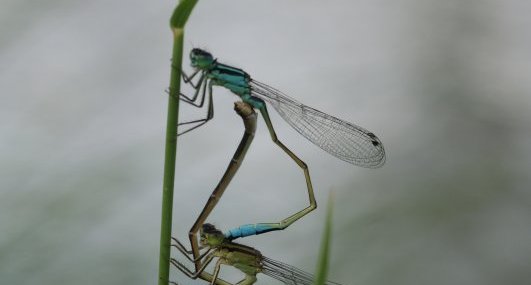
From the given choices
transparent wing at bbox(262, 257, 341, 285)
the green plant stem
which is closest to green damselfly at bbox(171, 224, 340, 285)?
transparent wing at bbox(262, 257, 341, 285)

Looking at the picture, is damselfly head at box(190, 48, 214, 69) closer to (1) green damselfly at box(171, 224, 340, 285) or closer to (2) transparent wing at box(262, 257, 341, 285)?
(1) green damselfly at box(171, 224, 340, 285)

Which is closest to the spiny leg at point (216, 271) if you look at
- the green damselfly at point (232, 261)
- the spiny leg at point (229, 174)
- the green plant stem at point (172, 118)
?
the green damselfly at point (232, 261)

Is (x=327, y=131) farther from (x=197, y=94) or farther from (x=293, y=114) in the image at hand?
(x=197, y=94)

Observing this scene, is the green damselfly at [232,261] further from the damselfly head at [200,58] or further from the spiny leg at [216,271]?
the damselfly head at [200,58]

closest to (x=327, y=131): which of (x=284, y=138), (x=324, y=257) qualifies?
(x=284, y=138)

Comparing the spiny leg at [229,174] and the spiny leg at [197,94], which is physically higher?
the spiny leg at [197,94]
